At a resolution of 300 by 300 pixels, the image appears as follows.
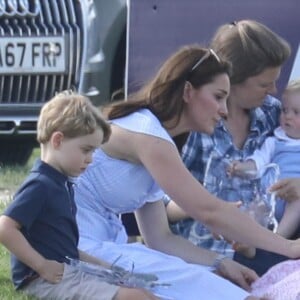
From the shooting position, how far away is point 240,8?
612 centimetres

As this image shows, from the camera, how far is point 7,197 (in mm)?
6781

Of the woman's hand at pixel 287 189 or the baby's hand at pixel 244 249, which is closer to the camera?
the baby's hand at pixel 244 249

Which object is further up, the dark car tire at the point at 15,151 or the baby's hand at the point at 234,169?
the baby's hand at the point at 234,169

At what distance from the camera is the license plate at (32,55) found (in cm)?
752

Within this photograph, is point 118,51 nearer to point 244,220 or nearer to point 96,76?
point 96,76

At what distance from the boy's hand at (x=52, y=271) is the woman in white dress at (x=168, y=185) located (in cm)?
27

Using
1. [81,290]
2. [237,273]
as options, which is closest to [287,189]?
[237,273]

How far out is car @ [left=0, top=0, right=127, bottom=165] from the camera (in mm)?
7559

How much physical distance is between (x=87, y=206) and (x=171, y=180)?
0.39m

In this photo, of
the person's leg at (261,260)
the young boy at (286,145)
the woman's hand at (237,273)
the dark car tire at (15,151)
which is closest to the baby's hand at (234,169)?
Answer: the young boy at (286,145)

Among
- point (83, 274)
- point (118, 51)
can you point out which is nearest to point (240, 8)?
point (118, 51)

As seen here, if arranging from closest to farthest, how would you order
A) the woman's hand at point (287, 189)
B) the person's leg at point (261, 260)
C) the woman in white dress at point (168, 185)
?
the woman in white dress at point (168, 185)
the person's leg at point (261, 260)
the woman's hand at point (287, 189)

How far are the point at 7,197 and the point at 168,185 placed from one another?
2.60 m

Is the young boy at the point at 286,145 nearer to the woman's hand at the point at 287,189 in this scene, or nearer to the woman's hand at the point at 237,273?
the woman's hand at the point at 287,189
